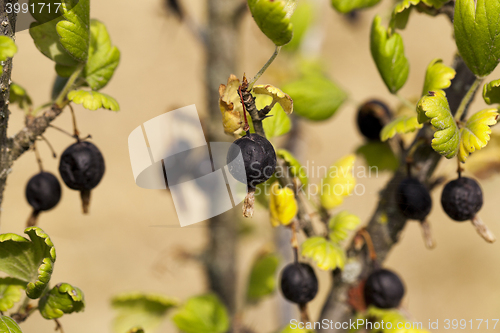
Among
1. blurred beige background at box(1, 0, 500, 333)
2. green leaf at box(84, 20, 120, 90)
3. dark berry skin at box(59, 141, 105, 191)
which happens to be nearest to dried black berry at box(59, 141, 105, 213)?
dark berry skin at box(59, 141, 105, 191)

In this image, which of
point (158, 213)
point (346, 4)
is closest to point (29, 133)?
point (346, 4)

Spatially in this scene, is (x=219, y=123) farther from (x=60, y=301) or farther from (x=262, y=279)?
(x=60, y=301)

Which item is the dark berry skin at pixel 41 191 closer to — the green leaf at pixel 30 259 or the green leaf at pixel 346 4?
the green leaf at pixel 30 259

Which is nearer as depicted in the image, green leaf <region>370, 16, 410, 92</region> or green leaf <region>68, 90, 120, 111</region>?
green leaf <region>68, 90, 120, 111</region>

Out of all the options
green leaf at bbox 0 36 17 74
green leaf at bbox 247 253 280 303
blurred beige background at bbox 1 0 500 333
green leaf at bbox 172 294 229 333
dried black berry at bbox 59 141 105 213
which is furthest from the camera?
blurred beige background at bbox 1 0 500 333

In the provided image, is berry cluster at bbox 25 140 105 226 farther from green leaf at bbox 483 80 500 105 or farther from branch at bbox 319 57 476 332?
green leaf at bbox 483 80 500 105

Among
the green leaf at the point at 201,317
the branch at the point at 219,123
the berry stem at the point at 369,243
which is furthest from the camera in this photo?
the branch at the point at 219,123

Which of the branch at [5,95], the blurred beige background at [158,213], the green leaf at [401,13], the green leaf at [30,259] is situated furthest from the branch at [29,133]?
the blurred beige background at [158,213]
